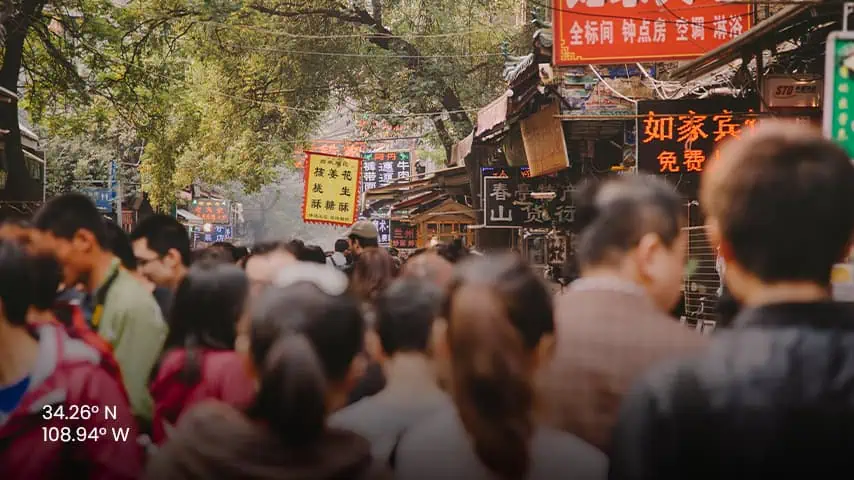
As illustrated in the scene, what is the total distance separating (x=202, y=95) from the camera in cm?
2395

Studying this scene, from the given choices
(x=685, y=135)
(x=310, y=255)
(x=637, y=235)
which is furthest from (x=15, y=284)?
(x=685, y=135)

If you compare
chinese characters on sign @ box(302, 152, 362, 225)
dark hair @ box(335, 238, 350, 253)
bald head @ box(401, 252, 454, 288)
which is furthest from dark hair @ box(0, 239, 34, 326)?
chinese characters on sign @ box(302, 152, 362, 225)

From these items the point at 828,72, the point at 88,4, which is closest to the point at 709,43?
the point at 828,72

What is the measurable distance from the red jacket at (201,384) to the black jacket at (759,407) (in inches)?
78.7

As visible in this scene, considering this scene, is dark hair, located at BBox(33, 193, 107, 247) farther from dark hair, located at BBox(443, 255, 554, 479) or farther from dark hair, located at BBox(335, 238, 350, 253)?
dark hair, located at BBox(335, 238, 350, 253)

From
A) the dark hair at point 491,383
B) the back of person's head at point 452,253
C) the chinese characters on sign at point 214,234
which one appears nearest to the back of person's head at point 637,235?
the dark hair at point 491,383

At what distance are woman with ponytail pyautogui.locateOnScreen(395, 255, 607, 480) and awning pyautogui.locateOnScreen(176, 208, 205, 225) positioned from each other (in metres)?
39.9

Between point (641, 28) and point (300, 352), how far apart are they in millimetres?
8311

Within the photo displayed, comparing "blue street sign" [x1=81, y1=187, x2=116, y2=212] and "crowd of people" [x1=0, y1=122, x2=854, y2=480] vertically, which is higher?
"blue street sign" [x1=81, y1=187, x2=116, y2=212]

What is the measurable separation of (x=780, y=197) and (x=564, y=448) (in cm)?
82

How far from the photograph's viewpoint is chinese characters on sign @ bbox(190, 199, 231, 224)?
4406 centimetres

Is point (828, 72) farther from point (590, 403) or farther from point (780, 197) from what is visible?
point (780, 197)

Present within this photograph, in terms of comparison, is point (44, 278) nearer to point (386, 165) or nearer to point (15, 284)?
point (15, 284)

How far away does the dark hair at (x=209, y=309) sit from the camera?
12.1 feet
